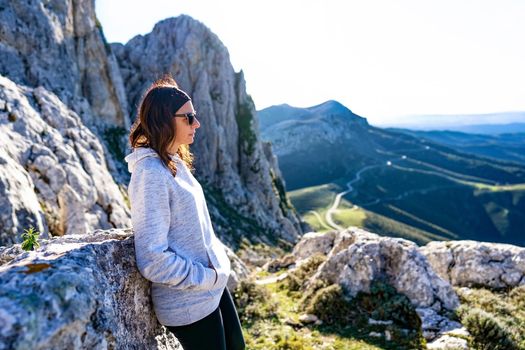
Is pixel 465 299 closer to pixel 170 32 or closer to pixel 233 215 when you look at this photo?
pixel 233 215

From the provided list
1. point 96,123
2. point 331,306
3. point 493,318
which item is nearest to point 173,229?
point 331,306

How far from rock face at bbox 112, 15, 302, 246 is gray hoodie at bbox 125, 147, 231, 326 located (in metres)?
58.5

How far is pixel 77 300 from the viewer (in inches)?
126

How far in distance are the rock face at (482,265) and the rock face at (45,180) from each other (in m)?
20.2

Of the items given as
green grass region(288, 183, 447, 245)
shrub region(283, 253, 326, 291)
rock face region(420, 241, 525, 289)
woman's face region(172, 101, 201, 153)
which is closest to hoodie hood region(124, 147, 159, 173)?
woman's face region(172, 101, 201, 153)

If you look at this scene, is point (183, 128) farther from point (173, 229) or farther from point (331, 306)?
point (331, 306)

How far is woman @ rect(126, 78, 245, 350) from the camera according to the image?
4.05 meters

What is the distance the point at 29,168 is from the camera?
62.5ft

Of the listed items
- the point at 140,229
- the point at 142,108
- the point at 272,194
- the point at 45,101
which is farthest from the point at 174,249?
the point at 272,194

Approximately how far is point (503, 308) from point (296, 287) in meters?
8.77

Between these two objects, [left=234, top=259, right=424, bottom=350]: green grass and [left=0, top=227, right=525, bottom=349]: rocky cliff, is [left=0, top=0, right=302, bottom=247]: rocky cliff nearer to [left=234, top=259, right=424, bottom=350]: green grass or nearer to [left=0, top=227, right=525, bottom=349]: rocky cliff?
[left=234, top=259, right=424, bottom=350]: green grass

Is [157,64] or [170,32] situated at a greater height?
Answer: [170,32]

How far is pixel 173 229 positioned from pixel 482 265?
58.5ft

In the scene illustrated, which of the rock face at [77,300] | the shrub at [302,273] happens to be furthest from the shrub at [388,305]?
the rock face at [77,300]
